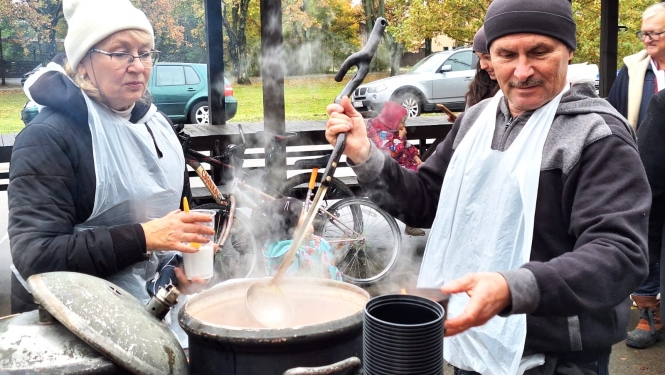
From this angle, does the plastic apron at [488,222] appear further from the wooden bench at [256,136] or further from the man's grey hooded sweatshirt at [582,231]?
the wooden bench at [256,136]

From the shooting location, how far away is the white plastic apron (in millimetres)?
2199

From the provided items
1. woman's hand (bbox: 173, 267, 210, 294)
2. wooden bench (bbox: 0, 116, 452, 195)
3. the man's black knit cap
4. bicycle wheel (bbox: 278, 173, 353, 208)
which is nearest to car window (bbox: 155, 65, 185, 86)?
wooden bench (bbox: 0, 116, 452, 195)

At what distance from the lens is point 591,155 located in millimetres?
1700

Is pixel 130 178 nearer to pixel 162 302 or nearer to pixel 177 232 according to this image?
pixel 177 232

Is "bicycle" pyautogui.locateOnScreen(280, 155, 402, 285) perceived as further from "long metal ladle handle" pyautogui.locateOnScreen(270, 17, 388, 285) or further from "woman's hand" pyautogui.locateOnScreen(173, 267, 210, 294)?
"long metal ladle handle" pyautogui.locateOnScreen(270, 17, 388, 285)

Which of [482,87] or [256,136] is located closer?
[482,87]

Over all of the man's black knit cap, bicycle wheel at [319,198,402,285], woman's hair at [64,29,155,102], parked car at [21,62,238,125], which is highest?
the man's black knit cap

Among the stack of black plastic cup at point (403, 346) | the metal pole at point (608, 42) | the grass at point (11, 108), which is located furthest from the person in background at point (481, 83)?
the grass at point (11, 108)

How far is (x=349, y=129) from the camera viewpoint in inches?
80.0

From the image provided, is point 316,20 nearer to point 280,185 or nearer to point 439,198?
point 280,185

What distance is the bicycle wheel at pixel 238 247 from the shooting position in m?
5.76

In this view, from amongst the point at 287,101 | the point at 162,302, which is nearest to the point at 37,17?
the point at 287,101

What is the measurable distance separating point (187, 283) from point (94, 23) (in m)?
1.01

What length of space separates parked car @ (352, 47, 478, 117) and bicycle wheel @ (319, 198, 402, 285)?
30.4ft
